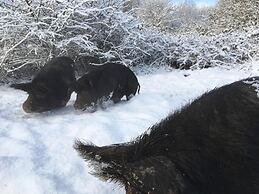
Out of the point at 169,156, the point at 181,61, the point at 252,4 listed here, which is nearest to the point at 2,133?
the point at 169,156

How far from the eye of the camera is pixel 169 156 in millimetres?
2678

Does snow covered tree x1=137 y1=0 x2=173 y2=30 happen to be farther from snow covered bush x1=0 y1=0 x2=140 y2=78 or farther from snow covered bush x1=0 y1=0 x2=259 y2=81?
snow covered bush x1=0 y1=0 x2=140 y2=78

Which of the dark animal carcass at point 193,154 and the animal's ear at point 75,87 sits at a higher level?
the dark animal carcass at point 193,154

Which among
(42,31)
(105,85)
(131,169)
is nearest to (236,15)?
(42,31)

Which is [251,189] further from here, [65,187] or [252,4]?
[252,4]

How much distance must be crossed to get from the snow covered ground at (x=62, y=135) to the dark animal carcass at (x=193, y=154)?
0.39m

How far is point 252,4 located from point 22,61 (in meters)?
11.8

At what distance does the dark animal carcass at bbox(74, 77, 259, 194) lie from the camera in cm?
253

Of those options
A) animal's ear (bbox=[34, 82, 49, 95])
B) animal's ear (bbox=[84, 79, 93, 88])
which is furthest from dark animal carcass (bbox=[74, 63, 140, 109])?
animal's ear (bbox=[34, 82, 49, 95])

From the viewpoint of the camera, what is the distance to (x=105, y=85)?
799 cm

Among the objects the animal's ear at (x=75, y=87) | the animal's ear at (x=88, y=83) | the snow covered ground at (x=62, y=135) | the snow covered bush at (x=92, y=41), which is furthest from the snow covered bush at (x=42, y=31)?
the animal's ear at (x=88, y=83)

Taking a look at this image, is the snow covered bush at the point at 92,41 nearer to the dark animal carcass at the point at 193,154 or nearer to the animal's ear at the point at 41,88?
the animal's ear at the point at 41,88

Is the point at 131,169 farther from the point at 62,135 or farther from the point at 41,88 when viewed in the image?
the point at 41,88

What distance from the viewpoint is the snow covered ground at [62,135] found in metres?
4.74
